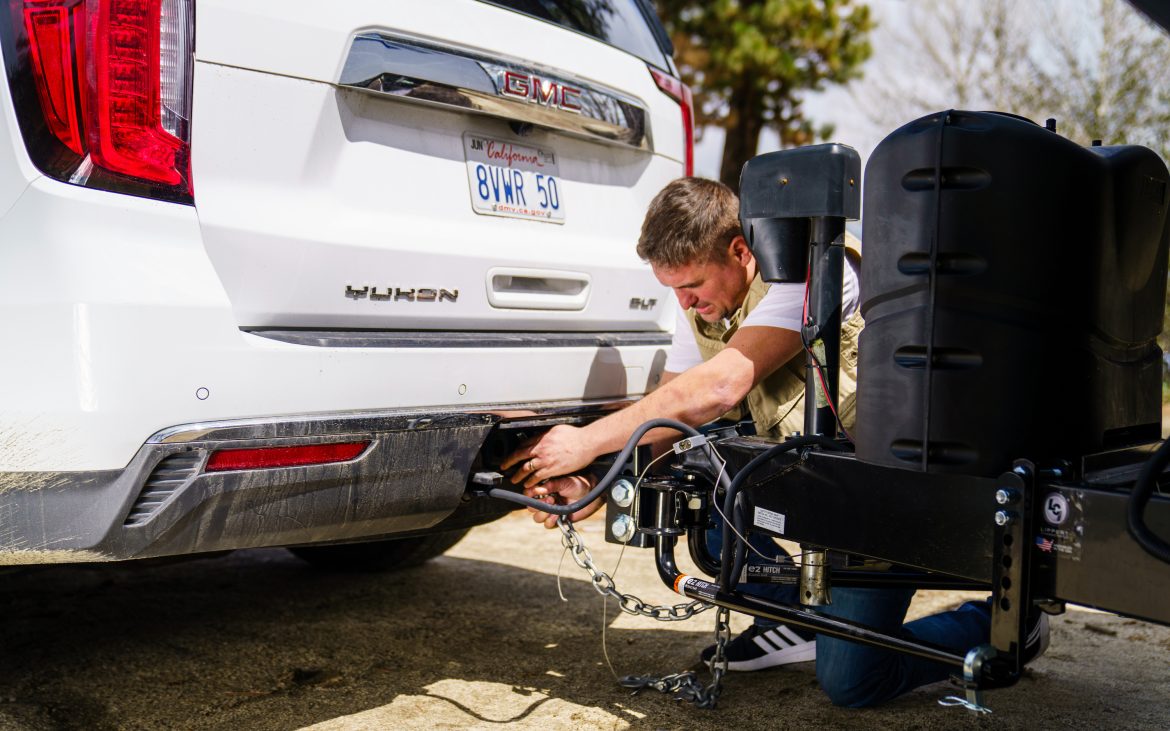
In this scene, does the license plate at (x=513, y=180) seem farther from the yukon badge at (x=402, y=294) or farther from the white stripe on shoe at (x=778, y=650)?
the white stripe on shoe at (x=778, y=650)

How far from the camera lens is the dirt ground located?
8.64 feet

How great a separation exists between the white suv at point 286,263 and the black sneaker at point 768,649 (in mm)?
776

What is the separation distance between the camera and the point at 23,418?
195 cm

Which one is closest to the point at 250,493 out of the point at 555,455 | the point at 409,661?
the point at 555,455

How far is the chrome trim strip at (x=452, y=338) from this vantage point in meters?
2.27

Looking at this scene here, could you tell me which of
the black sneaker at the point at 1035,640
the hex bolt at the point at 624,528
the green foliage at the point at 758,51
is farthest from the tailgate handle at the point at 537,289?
the green foliage at the point at 758,51

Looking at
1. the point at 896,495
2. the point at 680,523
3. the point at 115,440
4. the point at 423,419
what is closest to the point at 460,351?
the point at 423,419

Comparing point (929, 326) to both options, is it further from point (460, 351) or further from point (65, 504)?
point (65, 504)

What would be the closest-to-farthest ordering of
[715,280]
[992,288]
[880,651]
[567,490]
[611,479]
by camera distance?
1. [992,288]
2. [611,479]
3. [880,651]
4. [567,490]
5. [715,280]

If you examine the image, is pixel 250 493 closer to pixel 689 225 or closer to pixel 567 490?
pixel 567 490

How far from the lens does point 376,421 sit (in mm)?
2312

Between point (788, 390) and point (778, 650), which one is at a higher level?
point (788, 390)

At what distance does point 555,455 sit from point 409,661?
2.90ft

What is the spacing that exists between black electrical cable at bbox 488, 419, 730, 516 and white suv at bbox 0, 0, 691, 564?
12cm
